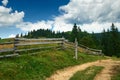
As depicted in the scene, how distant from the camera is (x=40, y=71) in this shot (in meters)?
16.3

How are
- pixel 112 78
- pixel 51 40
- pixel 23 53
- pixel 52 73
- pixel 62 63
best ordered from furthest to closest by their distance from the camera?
pixel 51 40 < pixel 62 63 < pixel 23 53 < pixel 52 73 < pixel 112 78

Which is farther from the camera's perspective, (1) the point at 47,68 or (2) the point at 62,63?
(2) the point at 62,63

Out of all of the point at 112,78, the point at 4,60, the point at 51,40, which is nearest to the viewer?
the point at 112,78

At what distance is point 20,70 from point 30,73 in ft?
2.47

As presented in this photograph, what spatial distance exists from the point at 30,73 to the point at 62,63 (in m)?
6.03

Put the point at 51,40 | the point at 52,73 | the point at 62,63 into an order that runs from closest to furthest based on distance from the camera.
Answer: the point at 52,73 → the point at 62,63 → the point at 51,40

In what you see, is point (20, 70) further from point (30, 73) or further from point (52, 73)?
point (52, 73)

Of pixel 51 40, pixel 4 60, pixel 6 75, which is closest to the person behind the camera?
pixel 6 75

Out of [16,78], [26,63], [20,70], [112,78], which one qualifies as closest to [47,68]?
[26,63]

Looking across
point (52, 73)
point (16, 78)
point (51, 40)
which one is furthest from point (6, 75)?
point (51, 40)

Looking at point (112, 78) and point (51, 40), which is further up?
point (51, 40)

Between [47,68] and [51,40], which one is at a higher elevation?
[51,40]

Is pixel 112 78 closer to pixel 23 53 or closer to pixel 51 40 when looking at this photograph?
pixel 23 53

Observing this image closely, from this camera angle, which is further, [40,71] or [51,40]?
[51,40]
